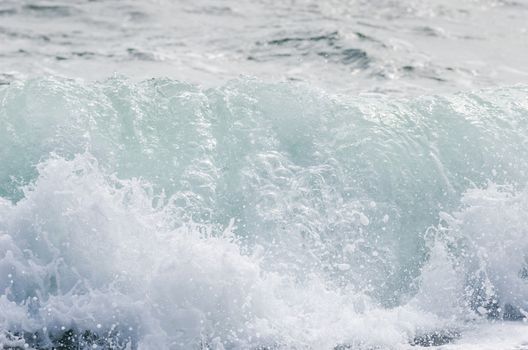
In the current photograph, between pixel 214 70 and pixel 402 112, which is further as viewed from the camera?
pixel 214 70

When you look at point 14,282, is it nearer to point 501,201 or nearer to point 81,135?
point 81,135

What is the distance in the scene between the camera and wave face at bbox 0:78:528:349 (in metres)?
4.73

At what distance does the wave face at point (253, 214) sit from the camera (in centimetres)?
473

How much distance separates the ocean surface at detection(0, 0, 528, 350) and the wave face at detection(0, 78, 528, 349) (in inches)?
0.5

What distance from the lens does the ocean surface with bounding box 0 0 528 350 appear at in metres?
4.73

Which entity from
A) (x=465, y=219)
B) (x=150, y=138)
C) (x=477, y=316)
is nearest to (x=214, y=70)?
(x=150, y=138)

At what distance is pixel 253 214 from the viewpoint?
5570 millimetres

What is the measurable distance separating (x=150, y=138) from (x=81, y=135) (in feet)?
1.59

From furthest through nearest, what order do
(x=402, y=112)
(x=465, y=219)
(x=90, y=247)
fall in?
(x=402, y=112)
(x=465, y=219)
(x=90, y=247)

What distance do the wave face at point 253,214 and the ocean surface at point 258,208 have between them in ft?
0.04

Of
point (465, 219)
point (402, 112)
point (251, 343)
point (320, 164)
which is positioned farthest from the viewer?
point (402, 112)

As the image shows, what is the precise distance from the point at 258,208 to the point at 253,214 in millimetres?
52

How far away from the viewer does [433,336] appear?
4867mm

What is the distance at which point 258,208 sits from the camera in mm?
5586
